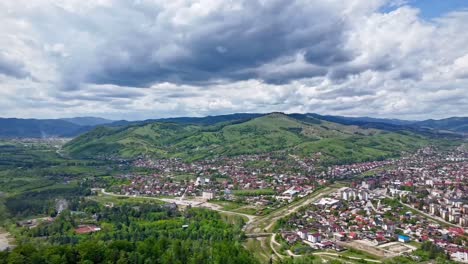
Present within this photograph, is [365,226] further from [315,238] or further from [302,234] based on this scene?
[302,234]

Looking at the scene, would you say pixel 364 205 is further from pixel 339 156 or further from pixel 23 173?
pixel 23 173

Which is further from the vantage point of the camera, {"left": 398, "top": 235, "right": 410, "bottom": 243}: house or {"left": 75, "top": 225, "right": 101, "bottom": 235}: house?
{"left": 75, "top": 225, "right": 101, "bottom": 235}: house

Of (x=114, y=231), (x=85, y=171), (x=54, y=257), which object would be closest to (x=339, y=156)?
(x=85, y=171)

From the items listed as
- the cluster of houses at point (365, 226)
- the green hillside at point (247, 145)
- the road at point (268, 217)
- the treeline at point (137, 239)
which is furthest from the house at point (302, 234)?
the green hillside at point (247, 145)

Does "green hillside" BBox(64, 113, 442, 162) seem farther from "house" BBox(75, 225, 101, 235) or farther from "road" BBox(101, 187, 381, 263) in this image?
"house" BBox(75, 225, 101, 235)

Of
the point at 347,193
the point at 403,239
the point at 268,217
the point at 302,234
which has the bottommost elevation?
the point at 268,217

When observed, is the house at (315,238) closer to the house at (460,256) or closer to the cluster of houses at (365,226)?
the cluster of houses at (365,226)

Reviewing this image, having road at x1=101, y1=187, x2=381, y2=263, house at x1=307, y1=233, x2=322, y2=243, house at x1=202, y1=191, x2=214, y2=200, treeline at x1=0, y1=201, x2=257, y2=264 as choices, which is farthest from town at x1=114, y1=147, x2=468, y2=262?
treeline at x1=0, y1=201, x2=257, y2=264

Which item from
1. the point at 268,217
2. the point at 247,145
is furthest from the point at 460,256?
the point at 247,145
